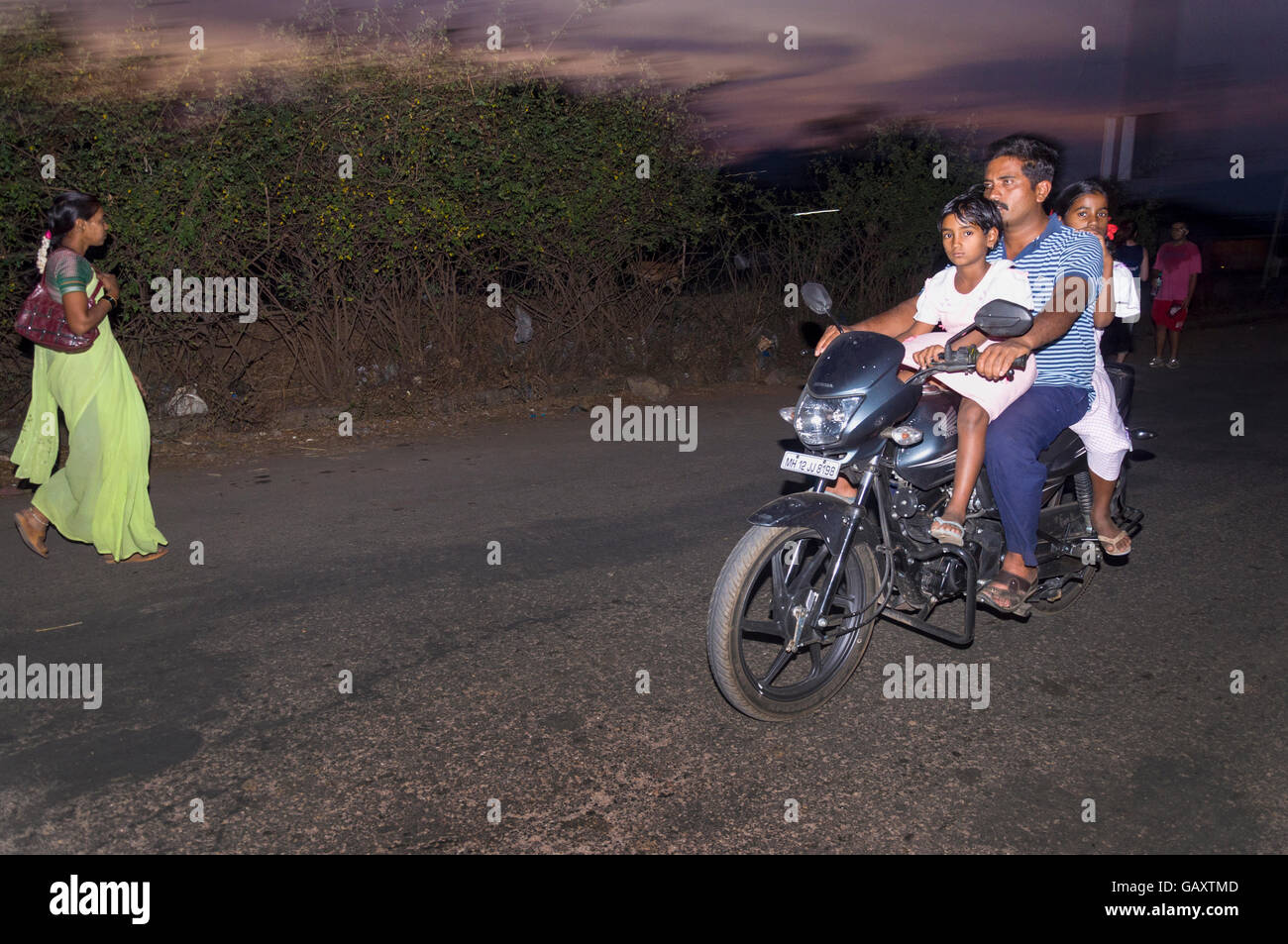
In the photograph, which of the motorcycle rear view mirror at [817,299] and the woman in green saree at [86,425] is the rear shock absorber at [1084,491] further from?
the woman in green saree at [86,425]

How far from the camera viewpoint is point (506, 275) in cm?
1084

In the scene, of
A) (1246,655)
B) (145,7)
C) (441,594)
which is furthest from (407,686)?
(145,7)

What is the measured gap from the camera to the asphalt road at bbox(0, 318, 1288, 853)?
333 centimetres

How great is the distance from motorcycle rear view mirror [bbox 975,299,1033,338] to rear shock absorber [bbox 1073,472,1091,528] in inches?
60.8

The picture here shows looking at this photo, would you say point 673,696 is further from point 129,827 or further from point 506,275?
point 506,275

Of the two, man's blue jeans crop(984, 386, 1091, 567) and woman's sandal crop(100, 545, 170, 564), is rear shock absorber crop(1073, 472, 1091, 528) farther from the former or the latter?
woman's sandal crop(100, 545, 170, 564)


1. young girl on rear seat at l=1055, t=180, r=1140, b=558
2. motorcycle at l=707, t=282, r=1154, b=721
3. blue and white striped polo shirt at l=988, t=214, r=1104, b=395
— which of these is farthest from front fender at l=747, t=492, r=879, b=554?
young girl on rear seat at l=1055, t=180, r=1140, b=558

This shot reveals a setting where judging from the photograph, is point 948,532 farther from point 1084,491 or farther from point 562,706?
point 562,706

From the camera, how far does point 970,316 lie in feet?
14.3

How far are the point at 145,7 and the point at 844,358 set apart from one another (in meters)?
6.66

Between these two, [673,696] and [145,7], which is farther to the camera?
[145,7]

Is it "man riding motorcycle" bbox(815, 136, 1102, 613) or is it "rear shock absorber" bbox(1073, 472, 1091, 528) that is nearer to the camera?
"man riding motorcycle" bbox(815, 136, 1102, 613)
